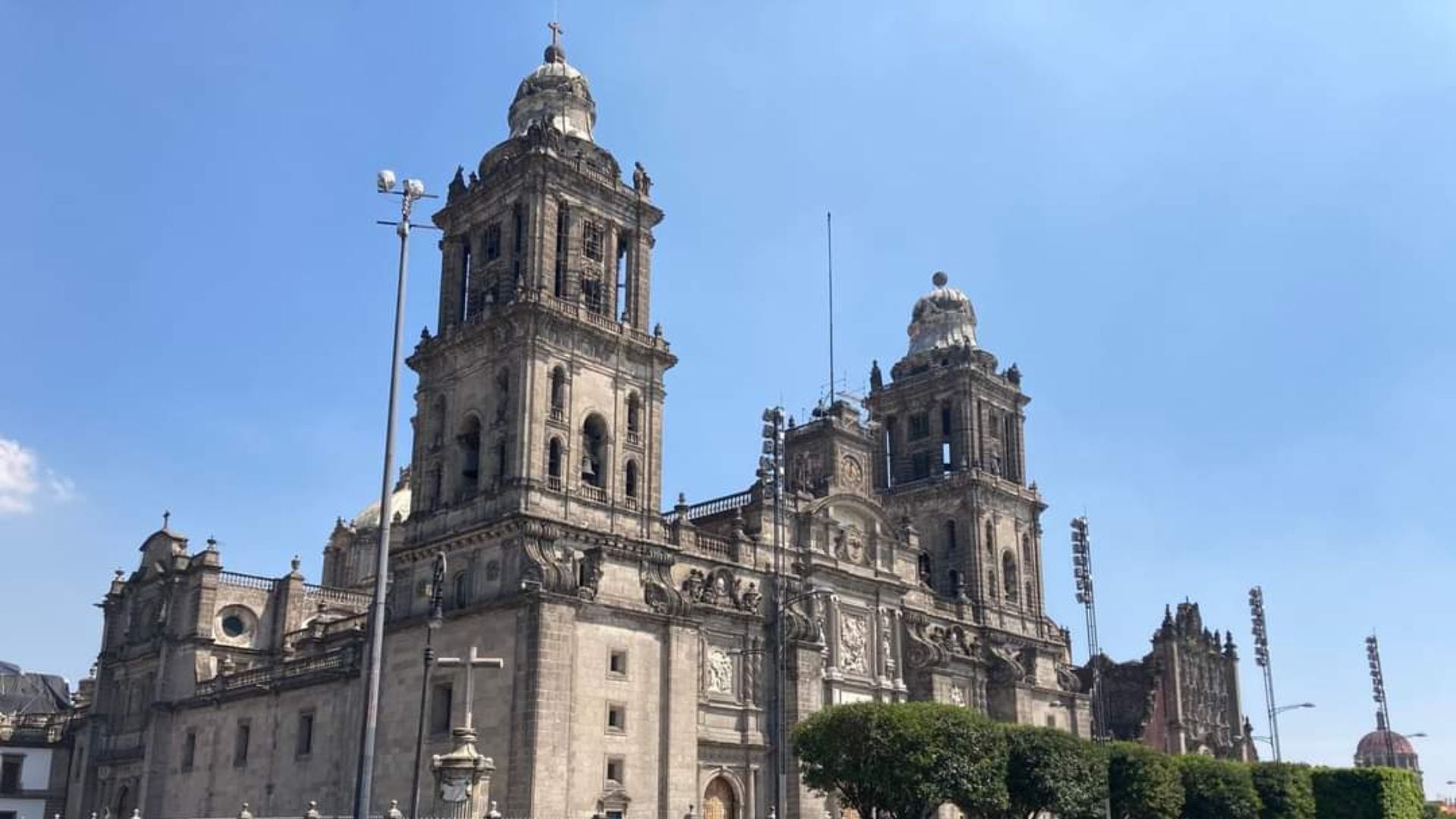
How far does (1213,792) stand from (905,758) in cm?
2125

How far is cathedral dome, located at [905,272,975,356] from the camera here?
8512cm

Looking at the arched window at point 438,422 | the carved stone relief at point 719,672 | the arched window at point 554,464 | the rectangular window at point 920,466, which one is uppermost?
the rectangular window at point 920,466

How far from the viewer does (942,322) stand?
3371 inches

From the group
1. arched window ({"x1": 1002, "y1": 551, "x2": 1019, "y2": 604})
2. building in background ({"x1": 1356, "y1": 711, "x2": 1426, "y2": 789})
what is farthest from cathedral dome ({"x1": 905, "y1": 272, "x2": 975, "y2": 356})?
building in background ({"x1": 1356, "y1": 711, "x2": 1426, "y2": 789})

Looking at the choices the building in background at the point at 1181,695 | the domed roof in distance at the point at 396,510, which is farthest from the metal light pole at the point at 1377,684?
the domed roof in distance at the point at 396,510

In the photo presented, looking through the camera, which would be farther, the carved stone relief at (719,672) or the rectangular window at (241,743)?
the rectangular window at (241,743)

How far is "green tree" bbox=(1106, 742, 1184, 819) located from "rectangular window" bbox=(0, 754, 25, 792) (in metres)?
63.2

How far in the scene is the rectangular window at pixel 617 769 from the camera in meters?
51.0

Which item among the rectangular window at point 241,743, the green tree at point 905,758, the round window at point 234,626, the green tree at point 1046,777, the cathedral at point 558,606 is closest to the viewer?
the green tree at point 905,758

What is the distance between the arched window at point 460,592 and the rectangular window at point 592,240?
14918 mm

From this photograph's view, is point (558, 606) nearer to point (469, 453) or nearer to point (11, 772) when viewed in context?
point (469, 453)

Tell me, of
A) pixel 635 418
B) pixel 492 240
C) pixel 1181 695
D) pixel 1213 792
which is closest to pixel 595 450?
pixel 635 418

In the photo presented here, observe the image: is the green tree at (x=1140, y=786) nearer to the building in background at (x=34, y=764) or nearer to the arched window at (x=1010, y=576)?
the arched window at (x=1010, y=576)

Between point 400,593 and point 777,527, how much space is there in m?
16.6
